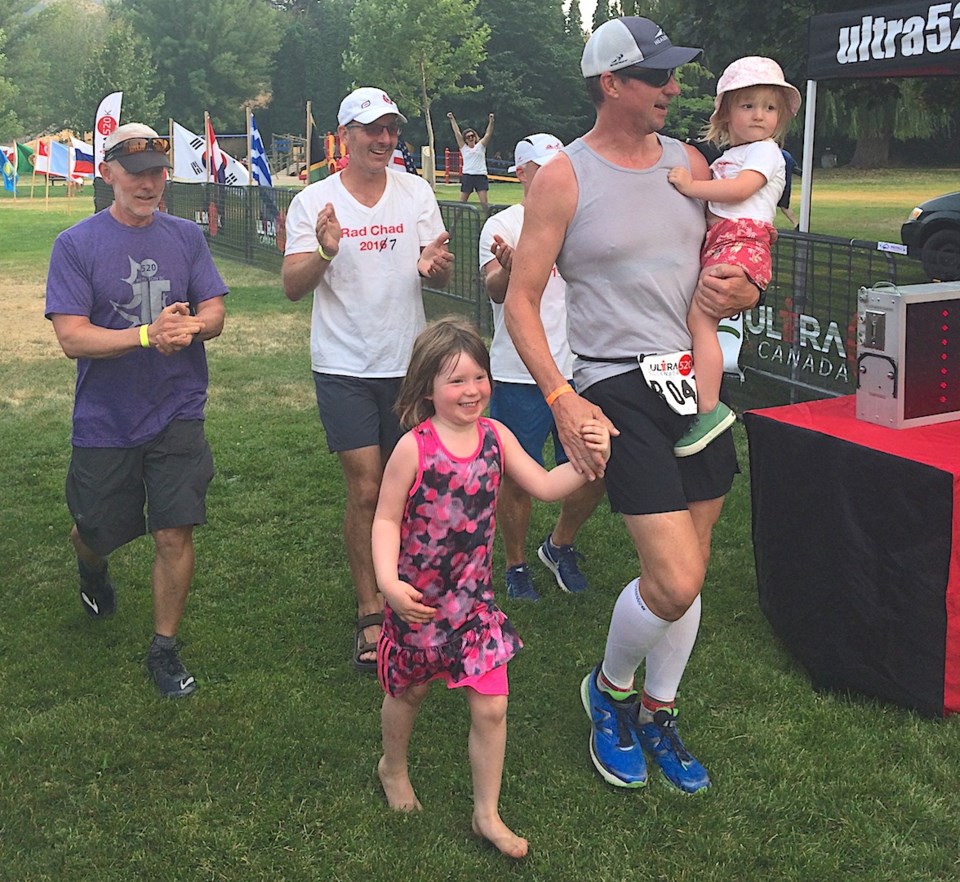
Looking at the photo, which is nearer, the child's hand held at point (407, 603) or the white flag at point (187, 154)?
the child's hand held at point (407, 603)

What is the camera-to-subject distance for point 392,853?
3064 mm

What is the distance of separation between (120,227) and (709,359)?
7.19 ft

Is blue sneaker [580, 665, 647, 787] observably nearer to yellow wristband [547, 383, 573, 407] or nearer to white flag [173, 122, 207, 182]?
yellow wristband [547, 383, 573, 407]

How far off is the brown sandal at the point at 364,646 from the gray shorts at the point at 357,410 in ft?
2.23

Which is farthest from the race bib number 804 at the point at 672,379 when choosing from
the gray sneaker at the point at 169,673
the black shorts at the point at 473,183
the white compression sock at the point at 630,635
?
the black shorts at the point at 473,183

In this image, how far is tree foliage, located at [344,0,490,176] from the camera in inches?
2370

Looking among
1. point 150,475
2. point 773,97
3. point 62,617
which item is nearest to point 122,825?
point 150,475

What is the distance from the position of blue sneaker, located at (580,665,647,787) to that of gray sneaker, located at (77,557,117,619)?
2.18m

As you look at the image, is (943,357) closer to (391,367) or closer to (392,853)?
(391,367)

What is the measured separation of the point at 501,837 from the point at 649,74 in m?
2.14

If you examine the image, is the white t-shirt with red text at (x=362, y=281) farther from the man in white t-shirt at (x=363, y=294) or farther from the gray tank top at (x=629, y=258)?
the gray tank top at (x=629, y=258)

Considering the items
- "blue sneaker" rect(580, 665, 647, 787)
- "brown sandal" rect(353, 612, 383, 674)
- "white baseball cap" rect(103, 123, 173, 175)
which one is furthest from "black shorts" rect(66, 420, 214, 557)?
"blue sneaker" rect(580, 665, 647, 787)

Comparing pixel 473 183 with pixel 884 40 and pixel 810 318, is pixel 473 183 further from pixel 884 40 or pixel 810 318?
pixel 810 318

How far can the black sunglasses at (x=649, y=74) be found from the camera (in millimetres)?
2953
